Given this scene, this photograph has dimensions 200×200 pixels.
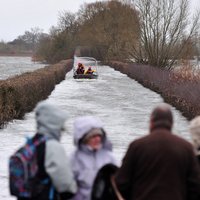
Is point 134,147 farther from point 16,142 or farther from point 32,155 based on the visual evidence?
point 16,142

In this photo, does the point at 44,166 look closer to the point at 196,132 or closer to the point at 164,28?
the point at 196,132

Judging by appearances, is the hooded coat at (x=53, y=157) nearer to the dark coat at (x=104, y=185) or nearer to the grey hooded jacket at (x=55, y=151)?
the grey hooded jacket at (x=55, y=151)

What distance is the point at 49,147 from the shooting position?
3.56m

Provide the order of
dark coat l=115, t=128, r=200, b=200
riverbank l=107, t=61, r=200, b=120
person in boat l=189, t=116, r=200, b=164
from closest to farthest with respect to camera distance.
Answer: dark coat l=115, t=128, r=200, b=200 < person in boat l=189, t=116, r=200, b=164 < riverbank l=107, t=61, r=200, b=120

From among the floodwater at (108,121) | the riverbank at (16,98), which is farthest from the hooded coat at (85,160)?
the riverbank at (16,98)

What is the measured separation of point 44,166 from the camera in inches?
141

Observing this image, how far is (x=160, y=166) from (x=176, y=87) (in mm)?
18905

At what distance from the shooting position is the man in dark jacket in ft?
11.4

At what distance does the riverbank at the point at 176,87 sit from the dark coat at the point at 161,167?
12.2 meters

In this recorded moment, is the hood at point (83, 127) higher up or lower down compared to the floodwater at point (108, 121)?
higher up

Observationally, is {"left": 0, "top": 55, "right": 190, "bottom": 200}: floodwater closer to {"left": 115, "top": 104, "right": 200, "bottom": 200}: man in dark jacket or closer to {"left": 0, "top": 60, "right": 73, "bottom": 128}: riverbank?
{"left": 0, "top": 60, "right": 73, "bottom": 128}: riverbank

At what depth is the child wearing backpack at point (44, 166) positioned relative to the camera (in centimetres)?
354

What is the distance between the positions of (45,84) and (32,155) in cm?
1940

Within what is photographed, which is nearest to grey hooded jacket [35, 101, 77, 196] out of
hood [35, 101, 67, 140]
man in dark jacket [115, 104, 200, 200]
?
hood [35, 101, 67, 140]
